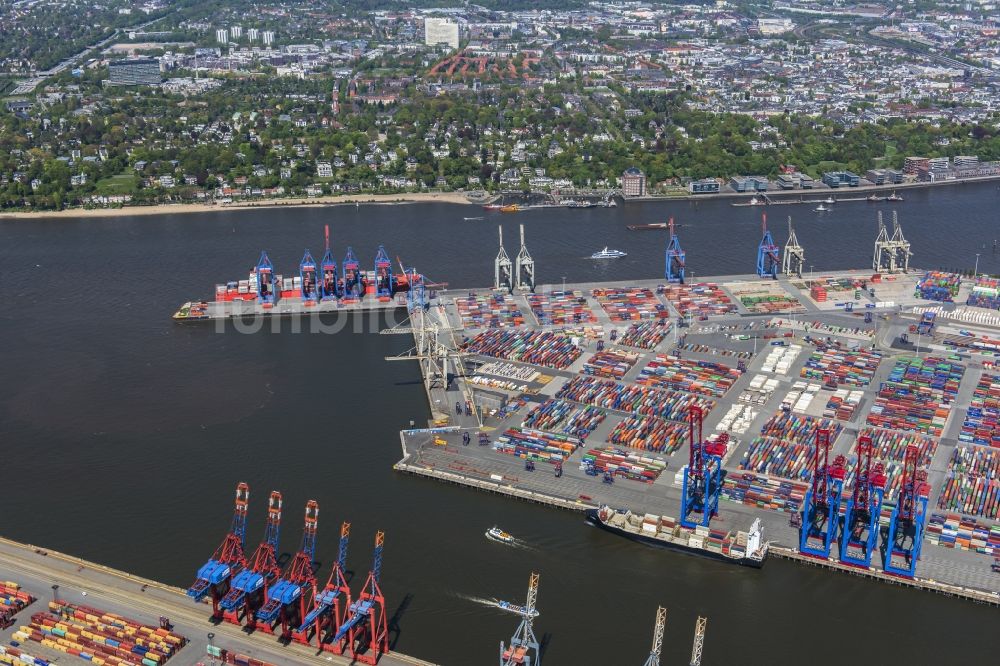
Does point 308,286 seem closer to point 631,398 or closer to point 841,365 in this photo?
point 631,398

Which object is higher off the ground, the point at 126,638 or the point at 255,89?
the point at 255,89

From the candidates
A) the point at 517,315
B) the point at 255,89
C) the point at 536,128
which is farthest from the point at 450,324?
the point at 255,89

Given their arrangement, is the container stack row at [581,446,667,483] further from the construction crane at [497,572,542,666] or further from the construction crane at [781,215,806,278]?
the construction crane at [781,215,806,278]

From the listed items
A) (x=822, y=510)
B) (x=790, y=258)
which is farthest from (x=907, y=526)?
(x=790, y=258)

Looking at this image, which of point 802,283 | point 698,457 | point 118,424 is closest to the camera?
point 698,457

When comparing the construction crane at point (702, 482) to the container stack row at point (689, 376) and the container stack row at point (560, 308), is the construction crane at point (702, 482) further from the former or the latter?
the container stack row at point (560, 308)

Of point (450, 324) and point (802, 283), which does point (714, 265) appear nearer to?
point (802, 283)

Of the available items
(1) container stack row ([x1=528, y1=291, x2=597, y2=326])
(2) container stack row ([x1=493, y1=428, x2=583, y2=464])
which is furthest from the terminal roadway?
(1) container stack row ([x1=528, y1=291, x2=597, y2=326])
